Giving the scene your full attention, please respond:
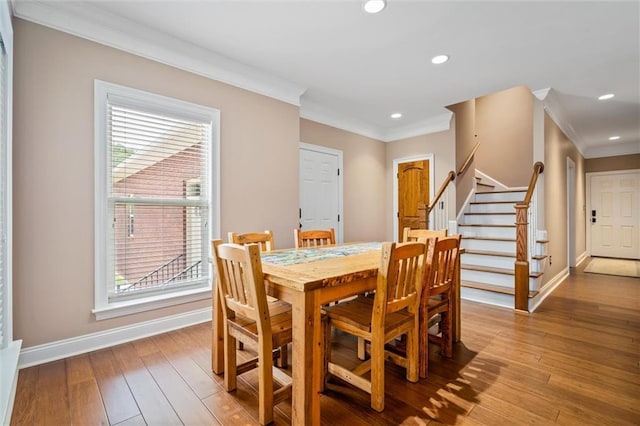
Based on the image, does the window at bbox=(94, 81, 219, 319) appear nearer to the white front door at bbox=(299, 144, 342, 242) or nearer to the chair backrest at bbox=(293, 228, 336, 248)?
the chair backrest at bbox=(293, 228, 336, 248)

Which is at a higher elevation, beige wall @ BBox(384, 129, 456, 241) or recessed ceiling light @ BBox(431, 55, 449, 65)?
recessed ceiling light @ BBox(431, 55, 449, 65)

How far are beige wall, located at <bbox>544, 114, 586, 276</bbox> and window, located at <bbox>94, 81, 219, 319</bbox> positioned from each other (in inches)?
168

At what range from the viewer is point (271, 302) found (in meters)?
2.09

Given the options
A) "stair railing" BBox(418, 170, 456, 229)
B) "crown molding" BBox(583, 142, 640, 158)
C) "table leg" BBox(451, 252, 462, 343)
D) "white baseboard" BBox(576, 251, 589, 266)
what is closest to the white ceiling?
"stair railing" BBox(418, 170, 456, 229)

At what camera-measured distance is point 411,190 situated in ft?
17.6

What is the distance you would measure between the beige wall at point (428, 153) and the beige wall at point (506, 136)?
134 cm

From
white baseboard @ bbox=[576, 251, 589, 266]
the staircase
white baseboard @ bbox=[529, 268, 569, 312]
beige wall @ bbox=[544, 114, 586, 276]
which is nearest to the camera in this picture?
white baseboard @ bbox=[529, 268, 569, 312]

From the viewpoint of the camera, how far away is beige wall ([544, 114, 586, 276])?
13.0 feet

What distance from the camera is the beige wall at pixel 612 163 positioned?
6.66 m

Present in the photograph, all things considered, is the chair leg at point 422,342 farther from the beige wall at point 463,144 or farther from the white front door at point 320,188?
the beige wall at point 463,144

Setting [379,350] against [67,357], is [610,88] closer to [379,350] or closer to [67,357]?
[379,350]

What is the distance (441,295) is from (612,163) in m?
7.69

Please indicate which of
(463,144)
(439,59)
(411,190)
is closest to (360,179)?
(411,190)

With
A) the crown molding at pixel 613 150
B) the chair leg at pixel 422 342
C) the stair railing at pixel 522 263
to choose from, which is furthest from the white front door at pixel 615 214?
the chair leg at pixel 422 342
